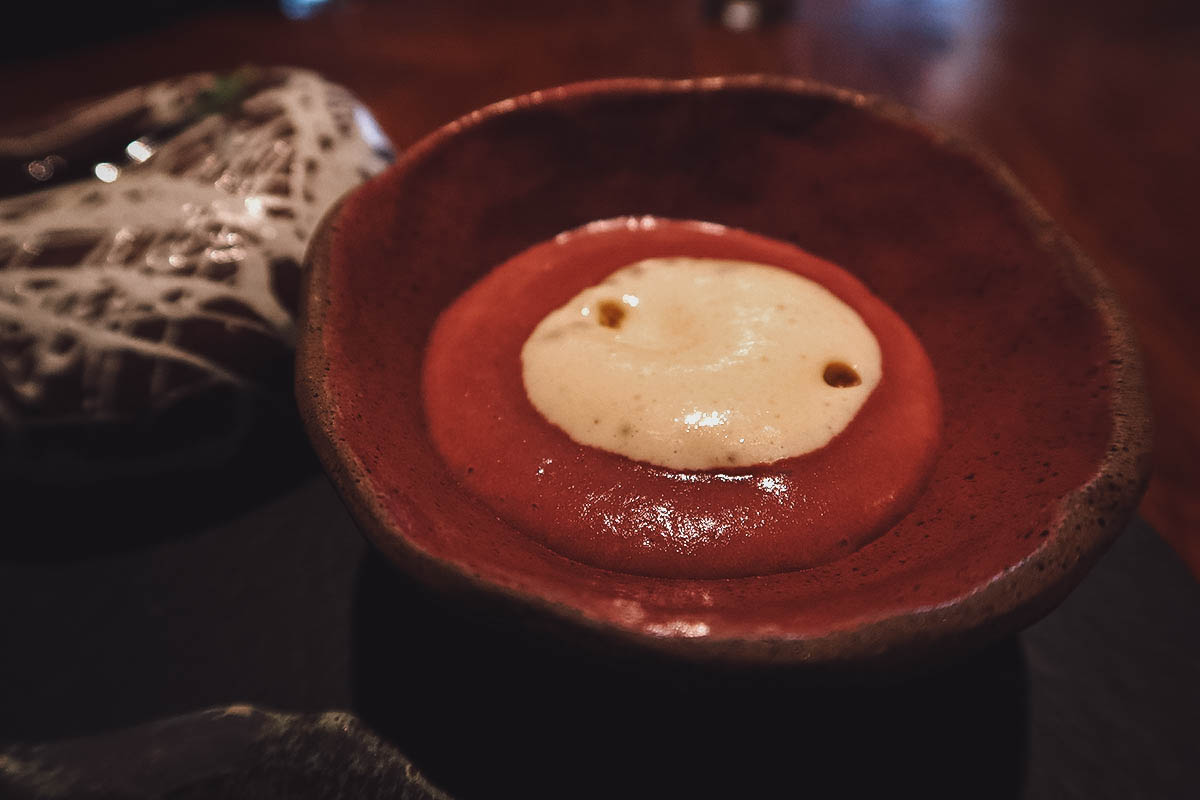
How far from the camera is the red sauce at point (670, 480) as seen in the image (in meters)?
0.81

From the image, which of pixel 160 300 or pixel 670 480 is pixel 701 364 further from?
pixel 160 300

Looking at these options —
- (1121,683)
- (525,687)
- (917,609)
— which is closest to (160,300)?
(525,687)

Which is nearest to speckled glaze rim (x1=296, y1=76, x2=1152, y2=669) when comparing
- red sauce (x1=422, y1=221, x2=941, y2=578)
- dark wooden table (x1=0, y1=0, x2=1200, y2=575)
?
red sauce (x1=422, y1=221, x2=941, y2=578)

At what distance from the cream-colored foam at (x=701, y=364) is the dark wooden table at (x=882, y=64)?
843 mm

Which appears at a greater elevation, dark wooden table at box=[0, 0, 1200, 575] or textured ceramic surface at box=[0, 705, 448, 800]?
dark wooden table at box=[0, 0, 1200, 575]

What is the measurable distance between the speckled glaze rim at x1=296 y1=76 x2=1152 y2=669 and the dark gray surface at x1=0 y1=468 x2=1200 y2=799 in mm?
65

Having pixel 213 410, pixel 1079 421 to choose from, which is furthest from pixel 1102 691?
pixel 213 410

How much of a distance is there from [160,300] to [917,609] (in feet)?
3.65

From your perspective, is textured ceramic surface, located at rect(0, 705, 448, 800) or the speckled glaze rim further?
textured ceramic surface, located at rect(0, 705, 448, 800)

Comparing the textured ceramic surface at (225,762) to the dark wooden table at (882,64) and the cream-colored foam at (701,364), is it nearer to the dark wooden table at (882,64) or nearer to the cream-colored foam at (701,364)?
the cream-colored foam at (701,364)

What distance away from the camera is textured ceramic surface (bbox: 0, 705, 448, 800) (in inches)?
31.8

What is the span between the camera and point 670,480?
86 cm

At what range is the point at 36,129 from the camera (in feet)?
5.09

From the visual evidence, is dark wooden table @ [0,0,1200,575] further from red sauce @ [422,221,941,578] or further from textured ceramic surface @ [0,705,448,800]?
textured ceramic surface @ [0,705,448,800]
